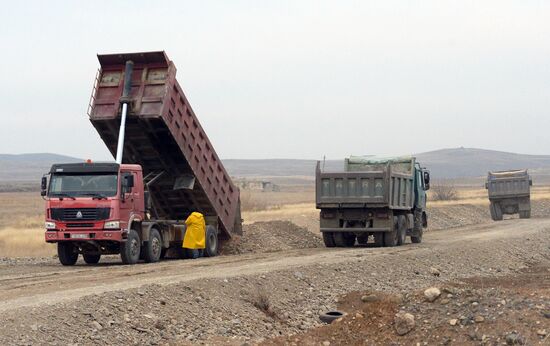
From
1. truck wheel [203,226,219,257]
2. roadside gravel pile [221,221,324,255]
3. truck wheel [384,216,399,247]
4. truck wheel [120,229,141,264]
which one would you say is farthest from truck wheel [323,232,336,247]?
Answer: truck wheel [120,229,141,264]

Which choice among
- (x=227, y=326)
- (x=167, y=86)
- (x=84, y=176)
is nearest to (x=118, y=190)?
(x=84, y=176)

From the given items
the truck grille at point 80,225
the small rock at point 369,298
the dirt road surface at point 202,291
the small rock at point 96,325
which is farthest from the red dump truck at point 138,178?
the small rock at point 96,325

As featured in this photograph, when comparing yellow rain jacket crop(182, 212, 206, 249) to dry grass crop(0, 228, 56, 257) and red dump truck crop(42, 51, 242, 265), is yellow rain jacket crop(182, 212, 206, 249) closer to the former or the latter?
red dump truck crop(42, 51, 242, 265)

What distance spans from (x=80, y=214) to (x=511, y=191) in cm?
3349

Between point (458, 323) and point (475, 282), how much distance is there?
926cm

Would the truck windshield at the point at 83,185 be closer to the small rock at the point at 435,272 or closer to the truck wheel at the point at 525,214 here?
the small rock at the point at 435,272

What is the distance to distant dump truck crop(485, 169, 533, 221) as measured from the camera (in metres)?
49.6

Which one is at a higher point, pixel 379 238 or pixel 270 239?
pixel 379 238

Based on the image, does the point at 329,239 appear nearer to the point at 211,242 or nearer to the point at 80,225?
the point at 211,242

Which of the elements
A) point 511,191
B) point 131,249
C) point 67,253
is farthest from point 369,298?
point 511,191

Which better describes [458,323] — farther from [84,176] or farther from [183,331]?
[84,176]

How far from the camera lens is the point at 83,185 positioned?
21391 millimetres

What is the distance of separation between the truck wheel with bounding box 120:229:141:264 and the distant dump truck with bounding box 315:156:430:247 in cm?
652

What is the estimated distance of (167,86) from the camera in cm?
2219
